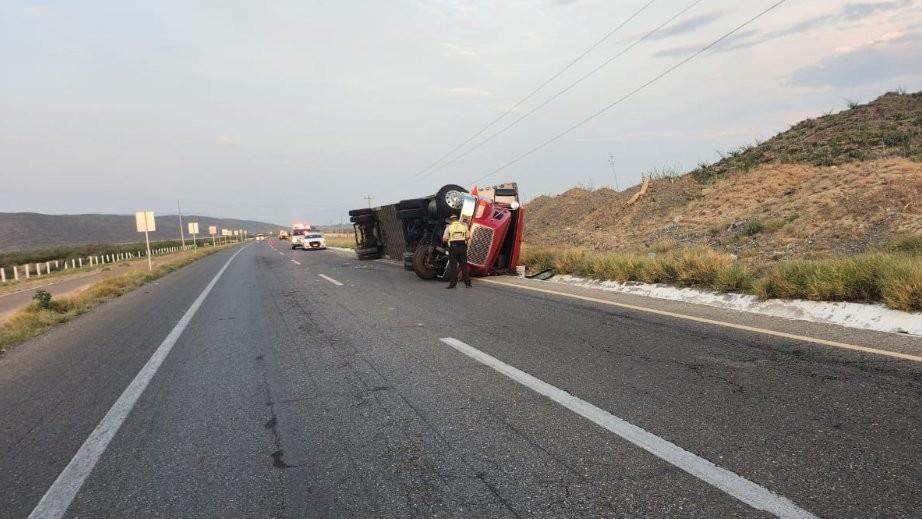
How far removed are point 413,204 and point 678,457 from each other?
16399 mm

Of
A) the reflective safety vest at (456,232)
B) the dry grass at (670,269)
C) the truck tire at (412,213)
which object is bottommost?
the dry grass at (670,269)

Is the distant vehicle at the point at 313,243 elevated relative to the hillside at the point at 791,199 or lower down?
lower down

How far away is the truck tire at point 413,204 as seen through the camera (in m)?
19.0

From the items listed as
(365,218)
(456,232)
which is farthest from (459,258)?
(365,218)

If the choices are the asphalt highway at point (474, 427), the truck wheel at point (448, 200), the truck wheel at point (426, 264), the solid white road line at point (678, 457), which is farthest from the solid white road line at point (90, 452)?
the truck wheel at point (448, 200)

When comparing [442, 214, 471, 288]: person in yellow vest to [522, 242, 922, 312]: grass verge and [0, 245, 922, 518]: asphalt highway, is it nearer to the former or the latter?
[522, 242, 922, 312]: grass verge

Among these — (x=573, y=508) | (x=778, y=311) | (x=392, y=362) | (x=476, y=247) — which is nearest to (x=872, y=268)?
(x=778, y=311)

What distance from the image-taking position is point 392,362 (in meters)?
6.39

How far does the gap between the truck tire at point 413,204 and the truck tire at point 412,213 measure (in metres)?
0.11

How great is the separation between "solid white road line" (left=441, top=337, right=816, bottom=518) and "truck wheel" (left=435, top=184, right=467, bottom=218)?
1149 centimetres

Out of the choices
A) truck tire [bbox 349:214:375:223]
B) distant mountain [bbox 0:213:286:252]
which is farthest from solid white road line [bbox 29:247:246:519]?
distant mountain [bbox 0:213:286:252]

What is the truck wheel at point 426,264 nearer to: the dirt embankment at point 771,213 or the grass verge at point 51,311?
the dirt embankment at point 771,213

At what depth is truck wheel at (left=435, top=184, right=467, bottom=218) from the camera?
16703 millimetres

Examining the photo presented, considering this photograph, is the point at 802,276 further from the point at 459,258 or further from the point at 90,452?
the point at 90,452
